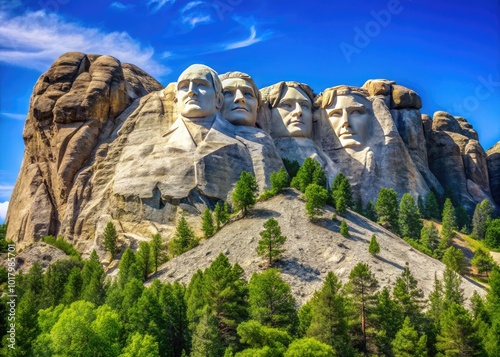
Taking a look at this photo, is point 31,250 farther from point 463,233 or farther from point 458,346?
point 463,233

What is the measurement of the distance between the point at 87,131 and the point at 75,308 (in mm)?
40371

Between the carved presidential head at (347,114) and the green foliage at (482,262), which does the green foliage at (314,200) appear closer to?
the green foliage at (482,262)

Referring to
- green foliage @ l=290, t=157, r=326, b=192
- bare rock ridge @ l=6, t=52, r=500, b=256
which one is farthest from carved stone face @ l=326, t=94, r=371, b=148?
green foliage @ l=290, t=157, r=326, b=192

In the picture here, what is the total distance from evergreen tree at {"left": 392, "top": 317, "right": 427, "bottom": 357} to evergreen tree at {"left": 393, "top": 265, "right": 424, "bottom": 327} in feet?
10.5

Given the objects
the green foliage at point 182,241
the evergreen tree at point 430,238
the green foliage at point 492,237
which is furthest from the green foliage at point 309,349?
the green foliage at point 492,237

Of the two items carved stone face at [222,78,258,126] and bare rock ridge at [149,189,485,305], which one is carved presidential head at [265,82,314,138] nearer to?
carved stone face at [222,78,258,126]

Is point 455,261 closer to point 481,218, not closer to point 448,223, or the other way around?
point 448,223

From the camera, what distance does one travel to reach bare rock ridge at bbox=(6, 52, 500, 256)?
77562 millimetres

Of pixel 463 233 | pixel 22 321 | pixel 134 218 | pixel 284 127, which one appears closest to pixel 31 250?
pixel 134 218

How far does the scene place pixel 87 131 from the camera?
87.2 m

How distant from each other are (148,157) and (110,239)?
1406cm

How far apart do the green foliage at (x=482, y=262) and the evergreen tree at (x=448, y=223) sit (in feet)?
27.2

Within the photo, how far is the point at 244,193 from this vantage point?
236 feet

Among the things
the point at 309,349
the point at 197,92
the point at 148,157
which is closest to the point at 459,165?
the point at 197,92
